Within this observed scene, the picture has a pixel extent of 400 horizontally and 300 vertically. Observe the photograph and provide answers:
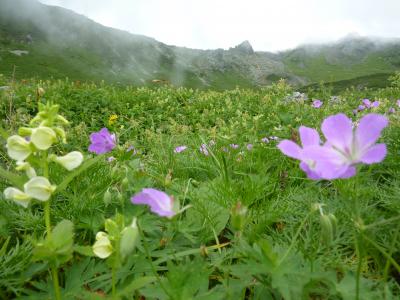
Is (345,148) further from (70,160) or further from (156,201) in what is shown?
(70,160)

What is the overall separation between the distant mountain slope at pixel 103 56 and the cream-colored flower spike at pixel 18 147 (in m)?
80.6

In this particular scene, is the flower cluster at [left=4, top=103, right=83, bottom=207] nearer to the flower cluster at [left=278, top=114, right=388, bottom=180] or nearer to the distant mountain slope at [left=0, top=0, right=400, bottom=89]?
the flower cluster at [left=278, top=114, right=388, bottom=180]

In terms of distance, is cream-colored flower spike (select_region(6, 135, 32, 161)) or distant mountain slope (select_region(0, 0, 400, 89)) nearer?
cream-colored flower spike (select_region(6, 135, 32, 161))

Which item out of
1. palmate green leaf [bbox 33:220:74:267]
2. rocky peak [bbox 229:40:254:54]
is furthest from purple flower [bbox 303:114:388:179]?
rocky peak [bbox 229:40:254:54]

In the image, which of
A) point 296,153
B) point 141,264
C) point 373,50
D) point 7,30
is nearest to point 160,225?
point 141,264

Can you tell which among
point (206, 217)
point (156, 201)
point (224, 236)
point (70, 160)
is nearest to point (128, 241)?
point (156, 201)

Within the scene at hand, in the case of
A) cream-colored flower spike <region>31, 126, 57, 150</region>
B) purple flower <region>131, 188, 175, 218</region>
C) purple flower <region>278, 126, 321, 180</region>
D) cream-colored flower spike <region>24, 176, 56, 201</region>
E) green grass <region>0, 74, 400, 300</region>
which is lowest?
green grass <region>0, 74, 400, 300</region>

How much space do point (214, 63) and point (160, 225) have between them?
13458 cm

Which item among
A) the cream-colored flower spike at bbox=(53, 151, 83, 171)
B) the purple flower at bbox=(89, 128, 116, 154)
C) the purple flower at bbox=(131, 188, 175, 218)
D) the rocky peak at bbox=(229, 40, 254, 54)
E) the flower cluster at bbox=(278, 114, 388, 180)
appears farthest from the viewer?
the rocky peak at bbox=(229, 40, 254, 54)

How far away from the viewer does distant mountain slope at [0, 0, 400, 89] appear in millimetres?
90375

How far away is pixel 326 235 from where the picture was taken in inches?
42.6

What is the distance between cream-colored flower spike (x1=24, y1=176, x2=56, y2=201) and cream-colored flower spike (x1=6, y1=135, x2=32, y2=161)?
0.33 feet

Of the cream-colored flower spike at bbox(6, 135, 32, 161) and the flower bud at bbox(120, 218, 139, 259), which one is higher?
the cream-colored flower spike at bbox(6, 135, 32, 161)

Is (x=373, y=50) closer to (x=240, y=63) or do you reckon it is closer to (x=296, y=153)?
(x=240, y=63)
